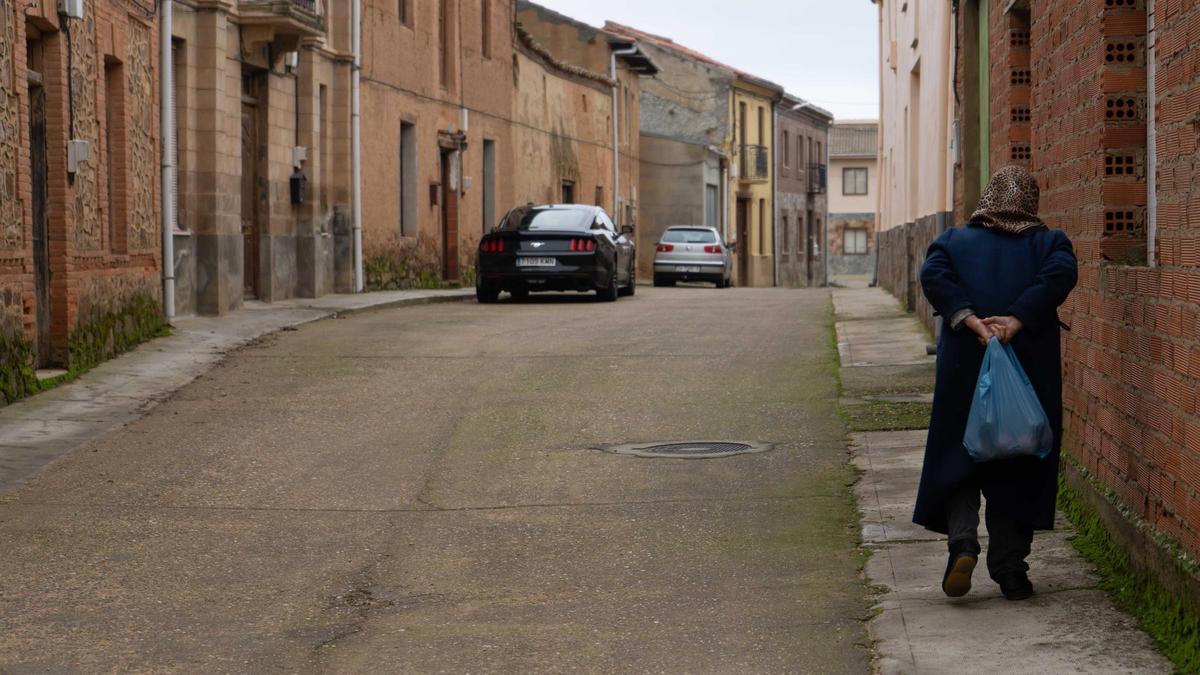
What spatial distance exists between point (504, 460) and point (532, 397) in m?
2.57

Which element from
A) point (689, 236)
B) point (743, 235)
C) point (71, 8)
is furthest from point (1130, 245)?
point (743, 235)

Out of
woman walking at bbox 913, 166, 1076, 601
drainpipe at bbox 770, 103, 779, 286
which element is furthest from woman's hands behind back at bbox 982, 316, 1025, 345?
drainpipe at bbox 770, 103, 779, 286

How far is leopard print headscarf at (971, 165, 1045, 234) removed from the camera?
20.2 ft

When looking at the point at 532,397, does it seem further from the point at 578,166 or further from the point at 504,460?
the point at 578,166

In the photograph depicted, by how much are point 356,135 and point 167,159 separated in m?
7.10

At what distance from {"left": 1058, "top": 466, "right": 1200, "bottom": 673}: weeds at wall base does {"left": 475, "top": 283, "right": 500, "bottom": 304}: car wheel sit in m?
17.0

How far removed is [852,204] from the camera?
282 ft

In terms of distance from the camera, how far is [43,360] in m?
13.3

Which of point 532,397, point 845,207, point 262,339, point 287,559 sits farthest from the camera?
point 845,207

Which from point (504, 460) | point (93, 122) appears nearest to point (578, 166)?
point (93, 122)

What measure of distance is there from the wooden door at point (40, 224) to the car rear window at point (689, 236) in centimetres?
2593

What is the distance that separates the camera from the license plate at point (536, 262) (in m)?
23.7

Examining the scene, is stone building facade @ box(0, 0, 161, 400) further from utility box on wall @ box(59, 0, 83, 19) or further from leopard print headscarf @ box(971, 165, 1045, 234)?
leopard print headscarf @ box(971, 165, 1045, 234)

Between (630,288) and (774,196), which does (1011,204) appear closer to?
(630,288)
